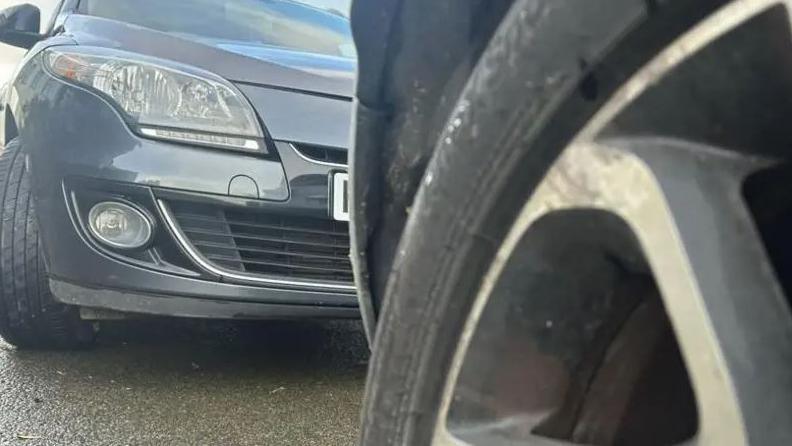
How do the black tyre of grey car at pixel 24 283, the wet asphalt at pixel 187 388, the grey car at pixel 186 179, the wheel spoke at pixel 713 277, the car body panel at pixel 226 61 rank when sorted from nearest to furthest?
the wheel spoke at pixel 713 277 → the wet asphalt at pixel 187 388 → the grey car at pixel 186 179 → the car body panel at pixel 226 61 → the black tyre of grey car at pixel 24 283

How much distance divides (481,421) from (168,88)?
5.95 feet

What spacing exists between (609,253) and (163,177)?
5.78 feet

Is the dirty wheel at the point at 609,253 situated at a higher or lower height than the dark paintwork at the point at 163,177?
higher

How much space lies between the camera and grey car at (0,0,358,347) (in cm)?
252

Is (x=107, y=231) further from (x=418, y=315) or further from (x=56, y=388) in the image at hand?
(x=418, y=315)

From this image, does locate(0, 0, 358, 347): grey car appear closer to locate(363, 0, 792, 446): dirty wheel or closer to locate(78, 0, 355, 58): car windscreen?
locate(78, 0, 355, 58): car windscreen

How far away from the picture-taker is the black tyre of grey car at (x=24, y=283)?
287 centimetres

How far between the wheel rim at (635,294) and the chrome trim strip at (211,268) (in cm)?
160

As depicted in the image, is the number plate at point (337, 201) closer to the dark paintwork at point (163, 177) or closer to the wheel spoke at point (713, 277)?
the dark paintwork at point (163, 177)

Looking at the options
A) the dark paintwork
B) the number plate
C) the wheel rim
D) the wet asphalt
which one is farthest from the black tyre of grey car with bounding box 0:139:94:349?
the wheel rim

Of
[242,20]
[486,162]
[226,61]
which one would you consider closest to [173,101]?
[226,61]

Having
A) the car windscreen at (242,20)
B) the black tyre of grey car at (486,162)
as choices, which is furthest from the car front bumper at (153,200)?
the black tyre of grey car at (486,162)

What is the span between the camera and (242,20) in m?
3.39

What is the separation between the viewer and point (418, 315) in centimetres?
103
